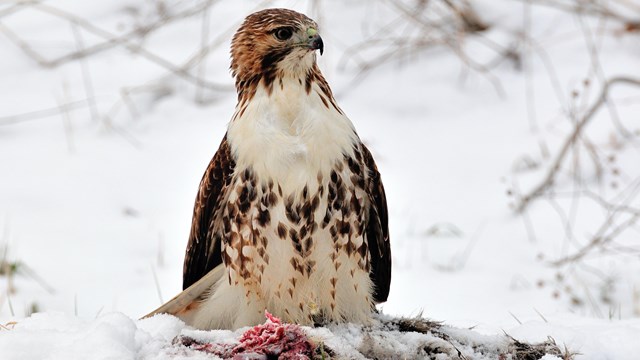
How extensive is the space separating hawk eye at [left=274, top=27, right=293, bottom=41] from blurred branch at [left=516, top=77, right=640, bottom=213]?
313 centimetres

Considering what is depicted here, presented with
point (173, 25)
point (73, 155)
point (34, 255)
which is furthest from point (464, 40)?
point (34, 255)

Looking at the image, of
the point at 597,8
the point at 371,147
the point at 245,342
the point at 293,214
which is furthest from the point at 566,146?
the point at 245,342

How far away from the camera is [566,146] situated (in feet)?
20.9

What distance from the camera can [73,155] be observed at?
716cm

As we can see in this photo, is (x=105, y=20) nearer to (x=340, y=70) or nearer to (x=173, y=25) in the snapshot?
(x=173, y=25)

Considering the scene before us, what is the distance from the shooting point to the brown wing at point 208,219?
11.8 feet

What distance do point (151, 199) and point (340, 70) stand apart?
1949 millimetres

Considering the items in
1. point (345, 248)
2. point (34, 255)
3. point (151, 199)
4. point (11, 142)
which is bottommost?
point (345, 248)

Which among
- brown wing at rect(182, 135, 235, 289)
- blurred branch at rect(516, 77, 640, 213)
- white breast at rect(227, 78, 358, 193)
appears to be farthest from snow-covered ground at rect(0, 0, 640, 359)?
white breast at rect(227, 78, 358, 193)

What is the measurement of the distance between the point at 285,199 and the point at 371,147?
3973mm

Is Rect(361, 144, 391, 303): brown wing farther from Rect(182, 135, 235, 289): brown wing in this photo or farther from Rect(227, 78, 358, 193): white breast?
Rect(182, 135, 235, 289): brown wing

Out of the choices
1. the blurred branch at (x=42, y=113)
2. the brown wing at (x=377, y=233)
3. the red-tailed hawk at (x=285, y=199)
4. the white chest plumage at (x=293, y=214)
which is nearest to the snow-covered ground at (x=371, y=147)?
the blurred branch at (x=42, y=113)

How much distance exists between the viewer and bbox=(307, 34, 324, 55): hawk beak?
3512 millimetres

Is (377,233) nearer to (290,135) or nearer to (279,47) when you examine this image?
(290,135)
